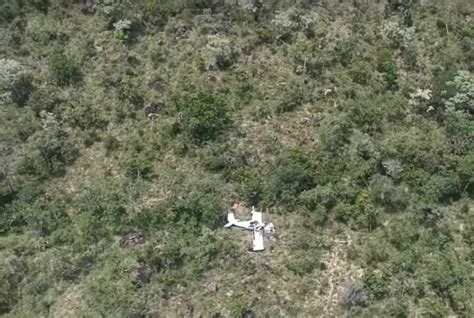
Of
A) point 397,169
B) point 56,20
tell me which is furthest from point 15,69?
point 397,169

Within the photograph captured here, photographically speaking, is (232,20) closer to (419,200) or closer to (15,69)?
(15,69)

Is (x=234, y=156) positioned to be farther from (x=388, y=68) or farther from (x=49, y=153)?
(x=388, y=68)

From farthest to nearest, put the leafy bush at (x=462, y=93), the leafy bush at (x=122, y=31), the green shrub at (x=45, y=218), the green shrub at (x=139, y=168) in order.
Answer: the leafy bush at (x=122, y=31)
the leafy bush at (x=462, y=93)
the green shrub at (x=139, y=168)
the green shrub at (x=45, y=218)

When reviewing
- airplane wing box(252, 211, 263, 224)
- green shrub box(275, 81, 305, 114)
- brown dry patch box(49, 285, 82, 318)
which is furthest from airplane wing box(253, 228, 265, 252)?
brown dry patch box(49, 285, 82, 318)

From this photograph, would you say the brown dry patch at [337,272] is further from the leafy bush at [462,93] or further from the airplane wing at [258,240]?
the leafy bush at [462,93]

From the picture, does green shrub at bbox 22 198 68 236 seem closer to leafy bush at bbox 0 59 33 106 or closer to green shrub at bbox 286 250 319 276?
leafy bush at bbox 0 59 33 106

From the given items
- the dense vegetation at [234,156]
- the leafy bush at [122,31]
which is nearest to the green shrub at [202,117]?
the dense vegetation at [234,156]
